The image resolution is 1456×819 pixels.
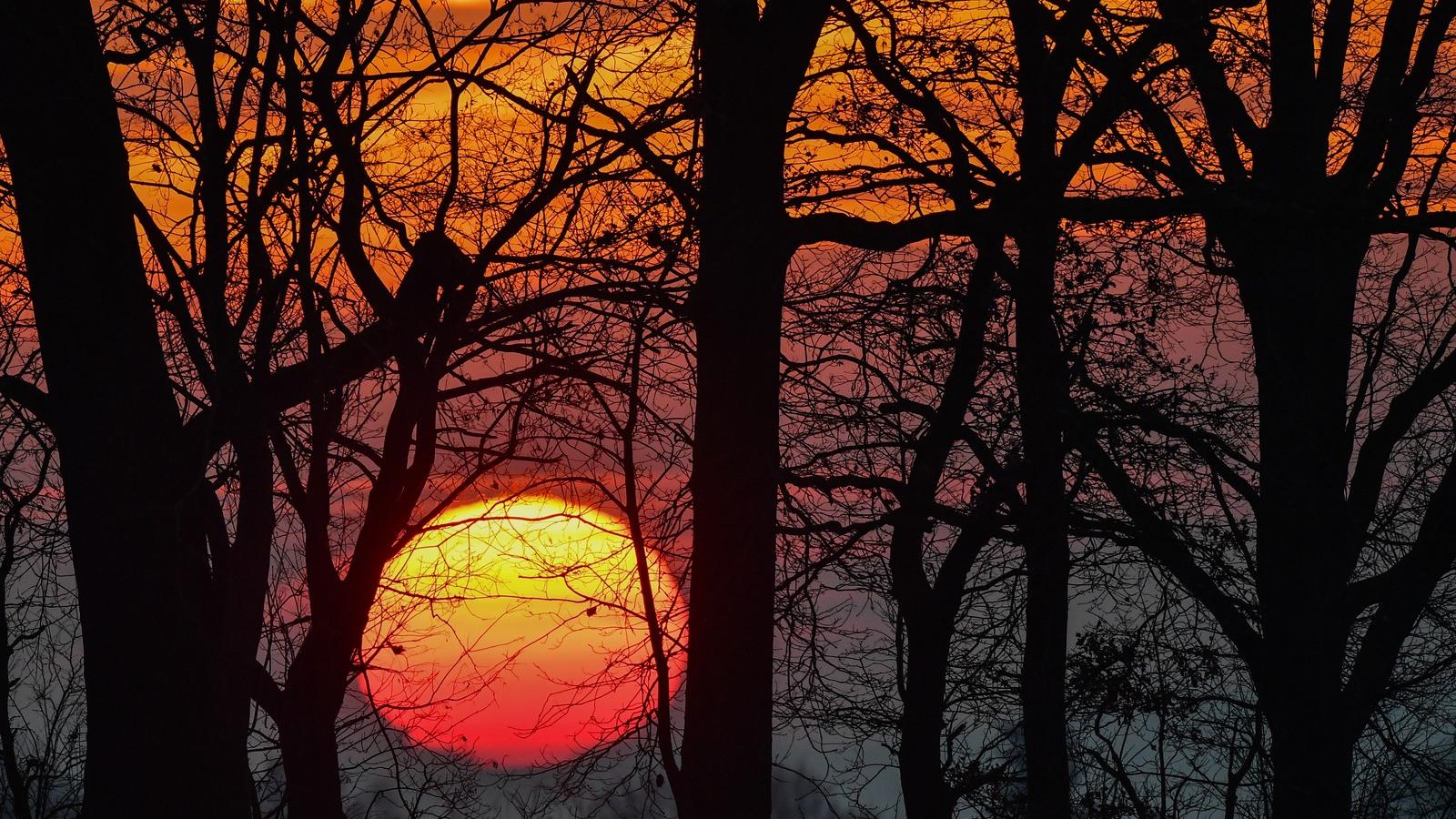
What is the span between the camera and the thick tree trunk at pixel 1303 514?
27.0 ft

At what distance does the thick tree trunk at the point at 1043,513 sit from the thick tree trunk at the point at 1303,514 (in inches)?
65.3

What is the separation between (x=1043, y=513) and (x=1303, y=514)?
7.92ft

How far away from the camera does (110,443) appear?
545 centimetres

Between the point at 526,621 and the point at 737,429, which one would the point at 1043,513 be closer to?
the point at 737,429

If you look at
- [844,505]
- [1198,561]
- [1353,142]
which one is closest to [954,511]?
[844,505]

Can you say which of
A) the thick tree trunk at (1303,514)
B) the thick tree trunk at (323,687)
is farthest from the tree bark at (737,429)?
the thick tree trunk at (1303,514)

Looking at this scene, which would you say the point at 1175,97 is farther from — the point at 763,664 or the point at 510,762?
the point at 510,762

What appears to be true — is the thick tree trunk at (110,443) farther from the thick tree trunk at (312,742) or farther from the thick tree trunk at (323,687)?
the thick tree trunk at (312,742)

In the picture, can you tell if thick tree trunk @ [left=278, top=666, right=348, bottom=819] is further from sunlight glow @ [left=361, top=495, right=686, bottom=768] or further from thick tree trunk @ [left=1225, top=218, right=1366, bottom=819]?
thick tree trunk @ [left=1225, top=218, right=1366, bottom=819]

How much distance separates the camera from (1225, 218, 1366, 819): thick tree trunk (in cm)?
823

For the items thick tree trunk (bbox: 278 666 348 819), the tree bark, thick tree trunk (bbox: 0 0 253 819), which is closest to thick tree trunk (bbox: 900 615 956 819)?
the tree bark

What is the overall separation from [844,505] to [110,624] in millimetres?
4844

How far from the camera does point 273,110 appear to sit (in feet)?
26.8

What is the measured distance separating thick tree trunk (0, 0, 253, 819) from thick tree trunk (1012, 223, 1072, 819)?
4284mm
